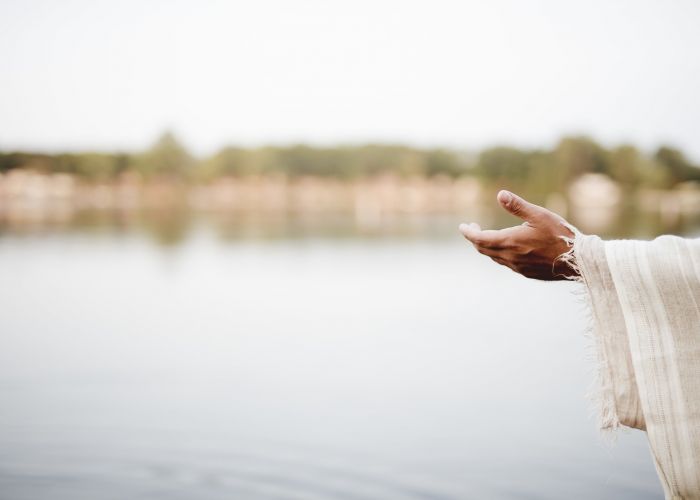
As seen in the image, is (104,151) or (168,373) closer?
(168,373)

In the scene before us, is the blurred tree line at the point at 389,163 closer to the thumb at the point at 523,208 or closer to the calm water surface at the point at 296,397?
the calm water surface at the point at 296,397

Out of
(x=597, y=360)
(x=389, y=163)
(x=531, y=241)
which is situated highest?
(x=389, y=163)

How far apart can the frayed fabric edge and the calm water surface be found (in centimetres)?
15

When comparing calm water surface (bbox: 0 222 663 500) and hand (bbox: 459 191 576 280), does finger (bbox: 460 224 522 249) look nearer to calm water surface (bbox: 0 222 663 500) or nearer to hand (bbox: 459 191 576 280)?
hand (bbox: 459 191 576 280)

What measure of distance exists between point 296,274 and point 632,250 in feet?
66.1

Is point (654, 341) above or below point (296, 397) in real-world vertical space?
above

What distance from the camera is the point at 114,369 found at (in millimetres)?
9047

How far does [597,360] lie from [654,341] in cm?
17

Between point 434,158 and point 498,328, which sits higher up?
point 434,158

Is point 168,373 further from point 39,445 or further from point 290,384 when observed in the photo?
point 39,445

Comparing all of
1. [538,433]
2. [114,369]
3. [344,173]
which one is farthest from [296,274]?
[344,173]

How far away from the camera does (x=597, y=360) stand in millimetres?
2117

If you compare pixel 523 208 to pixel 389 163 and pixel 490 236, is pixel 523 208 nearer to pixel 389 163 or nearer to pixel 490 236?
pixel 490 236

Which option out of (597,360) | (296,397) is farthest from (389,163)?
(597,360)
